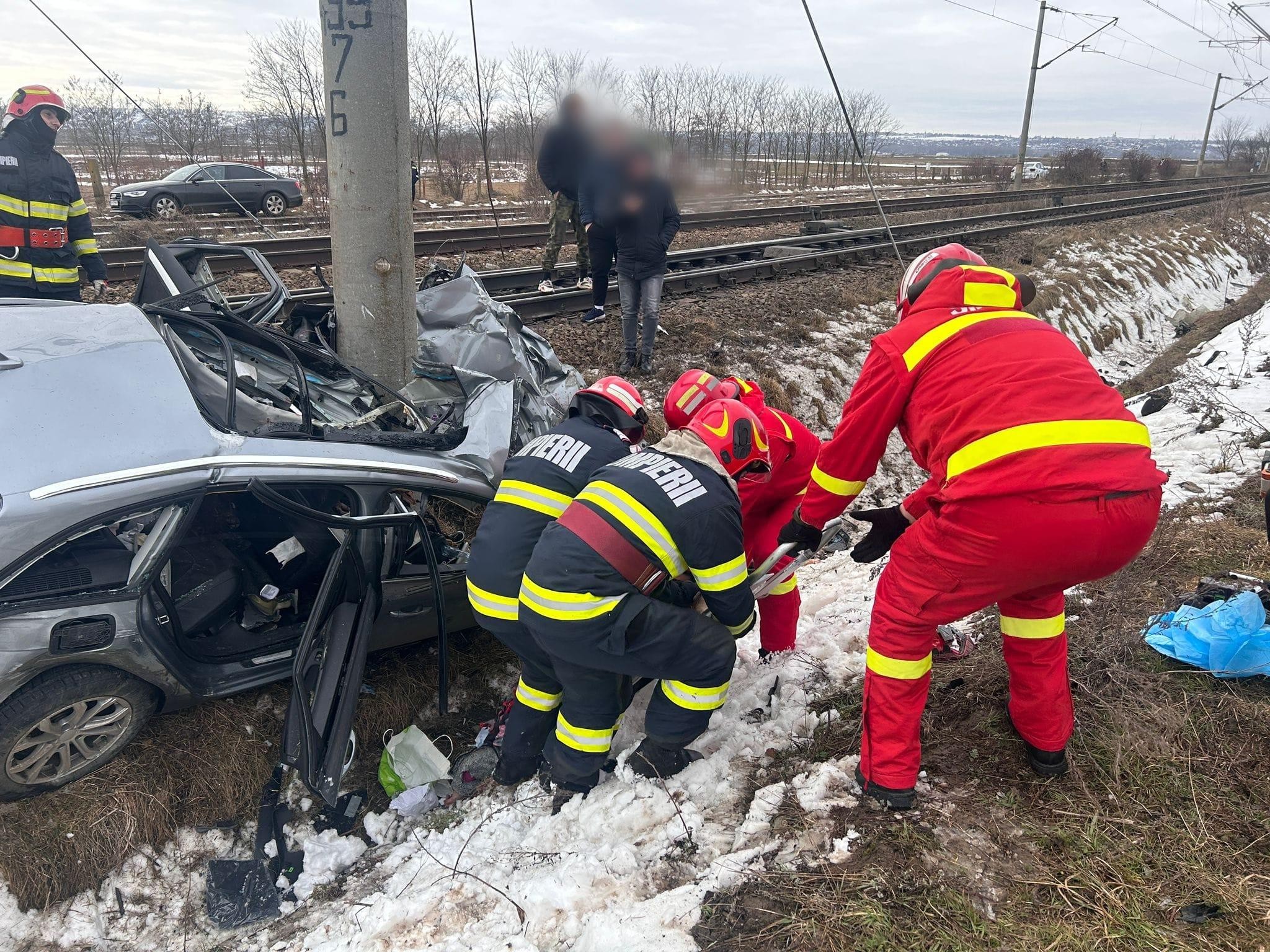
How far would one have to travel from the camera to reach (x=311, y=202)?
735 inches

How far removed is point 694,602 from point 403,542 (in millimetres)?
1294

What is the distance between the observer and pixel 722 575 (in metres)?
2.84

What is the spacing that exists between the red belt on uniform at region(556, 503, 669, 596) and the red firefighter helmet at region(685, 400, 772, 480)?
51 centimetres

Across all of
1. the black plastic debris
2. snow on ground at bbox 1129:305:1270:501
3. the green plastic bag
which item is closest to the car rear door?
the green plastic bag

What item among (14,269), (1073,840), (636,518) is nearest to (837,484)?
(636,518)

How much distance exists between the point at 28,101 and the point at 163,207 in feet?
36.7

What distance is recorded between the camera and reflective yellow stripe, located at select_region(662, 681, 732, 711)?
2.96 m

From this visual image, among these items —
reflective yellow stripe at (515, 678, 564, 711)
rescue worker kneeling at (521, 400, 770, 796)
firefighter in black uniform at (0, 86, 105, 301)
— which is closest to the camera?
rescue worker kneeling at (521, 400, 770, 796)

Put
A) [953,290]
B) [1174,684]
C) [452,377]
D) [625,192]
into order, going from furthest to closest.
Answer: [625,192] < [452,377] < [1174,684] < [953,290]

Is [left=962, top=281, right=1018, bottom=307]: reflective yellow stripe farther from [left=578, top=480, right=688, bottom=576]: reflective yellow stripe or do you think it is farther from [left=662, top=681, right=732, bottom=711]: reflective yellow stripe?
[left=662, top=681, right=732, bottom=711]: reflective yellow stripe

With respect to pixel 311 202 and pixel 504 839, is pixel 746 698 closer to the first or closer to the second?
pixel 504 839

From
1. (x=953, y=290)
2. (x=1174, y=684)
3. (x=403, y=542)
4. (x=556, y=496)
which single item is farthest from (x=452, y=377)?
(x=1174, y=684)

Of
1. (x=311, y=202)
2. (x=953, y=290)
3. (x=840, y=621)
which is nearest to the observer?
(x=953, y=290)

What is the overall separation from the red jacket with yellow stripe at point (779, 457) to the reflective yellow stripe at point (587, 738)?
1.17 metres
